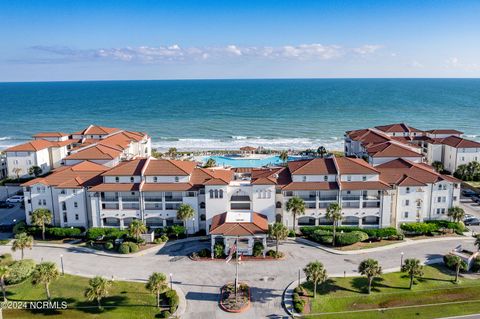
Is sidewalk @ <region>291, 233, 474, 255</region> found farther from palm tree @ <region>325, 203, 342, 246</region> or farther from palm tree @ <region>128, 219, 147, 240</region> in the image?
palm tree @ <region>128, 219, 147, 240</region>

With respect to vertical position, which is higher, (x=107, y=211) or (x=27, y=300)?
(x=107, y=211)

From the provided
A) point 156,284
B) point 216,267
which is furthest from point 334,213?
point 156,284

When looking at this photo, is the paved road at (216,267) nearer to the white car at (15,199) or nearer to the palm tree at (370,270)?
the palm tree at (370,270)

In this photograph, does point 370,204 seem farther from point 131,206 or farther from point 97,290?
point 97,290

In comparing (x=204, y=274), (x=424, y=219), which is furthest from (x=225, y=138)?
(x=204, y=274)

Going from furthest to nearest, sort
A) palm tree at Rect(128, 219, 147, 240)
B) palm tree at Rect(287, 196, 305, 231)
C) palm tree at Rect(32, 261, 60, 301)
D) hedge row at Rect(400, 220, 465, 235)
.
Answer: hedge row at Rect(400, 220, 465, 235) < palm tree at Rect(287, 196, 305, 231) < palm tree at Rect(128, 219, 147, 240) < palm tree at Rect(32, 261, 60, 301)

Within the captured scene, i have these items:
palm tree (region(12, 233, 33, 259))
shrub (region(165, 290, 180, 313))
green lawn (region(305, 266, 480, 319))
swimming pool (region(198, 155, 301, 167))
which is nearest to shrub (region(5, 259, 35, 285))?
palm tree (region(12, 233, 33, 259))

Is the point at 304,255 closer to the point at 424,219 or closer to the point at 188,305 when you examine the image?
the point at 188,305
